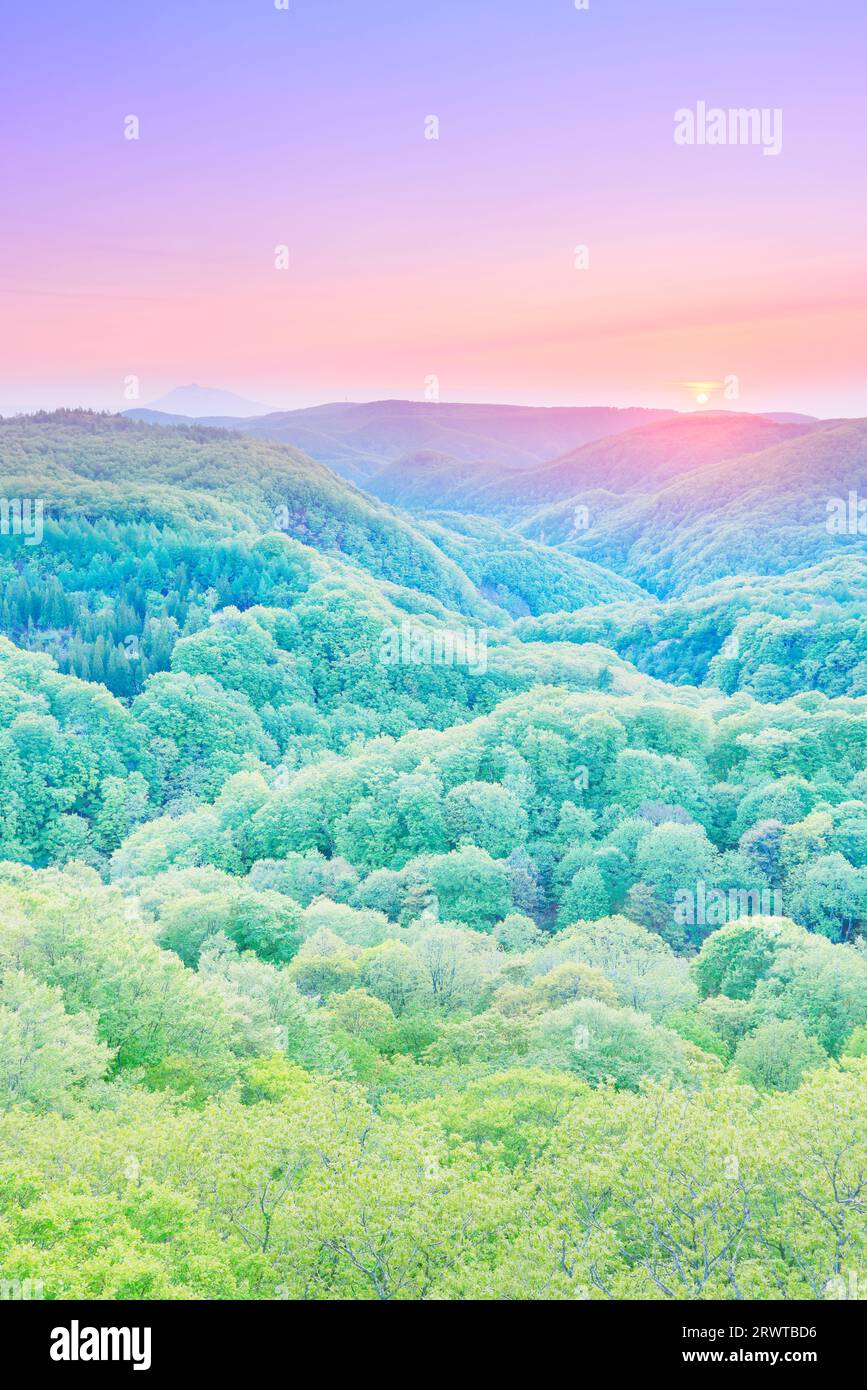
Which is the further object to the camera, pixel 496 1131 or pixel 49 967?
pixel 49 967

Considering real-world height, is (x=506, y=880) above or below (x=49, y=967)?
below

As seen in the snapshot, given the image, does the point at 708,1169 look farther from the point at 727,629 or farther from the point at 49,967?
the point at 727,629

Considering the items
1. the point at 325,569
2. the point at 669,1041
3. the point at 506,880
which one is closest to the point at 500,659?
the point at 325,569

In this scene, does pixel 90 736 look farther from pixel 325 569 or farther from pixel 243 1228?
pixel 243 1228
